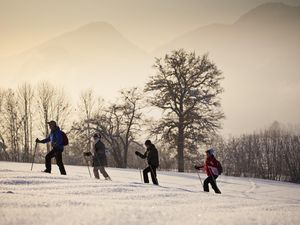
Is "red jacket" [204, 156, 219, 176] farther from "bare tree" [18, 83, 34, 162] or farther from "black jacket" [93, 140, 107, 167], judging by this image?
"bare tree" [18, 83, 34, 162]

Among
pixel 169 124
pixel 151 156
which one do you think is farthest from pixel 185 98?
pixel 151 156

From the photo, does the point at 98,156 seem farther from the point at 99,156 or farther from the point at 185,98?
the point at 185,98

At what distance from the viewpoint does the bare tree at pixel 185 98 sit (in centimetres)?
3538

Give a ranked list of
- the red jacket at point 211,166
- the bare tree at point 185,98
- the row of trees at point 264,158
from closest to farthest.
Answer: the red jacket at point 211,166, the bare tree at point 185,98, the row of trees at point 264,158

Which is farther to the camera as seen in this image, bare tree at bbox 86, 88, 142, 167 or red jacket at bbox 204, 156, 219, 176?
bare tree at bbox 86, 88, 142, 167

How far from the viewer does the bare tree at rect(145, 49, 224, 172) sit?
35.4 meters

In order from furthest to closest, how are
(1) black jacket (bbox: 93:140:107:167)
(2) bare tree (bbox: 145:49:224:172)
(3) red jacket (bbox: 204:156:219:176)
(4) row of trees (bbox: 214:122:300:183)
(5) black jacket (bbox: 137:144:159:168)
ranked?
1. (4) row of trees (bbox: 214:122:300:183)
2. (2) bare tree (bbox: 145:49:224:172)
3. (5) black jacket (bbox: 137:144:159:168)
4. (1) black jacket (bbox: 93:140:107:167)
5. (3) red jacket (bbox: 204:156:219:176)

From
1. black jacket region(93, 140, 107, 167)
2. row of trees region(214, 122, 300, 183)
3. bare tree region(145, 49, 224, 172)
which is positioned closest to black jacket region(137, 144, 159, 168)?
black jacket region(93, 140, 107, 167)

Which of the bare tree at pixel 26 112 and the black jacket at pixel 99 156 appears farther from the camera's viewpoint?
the bare tree at pixel 26 112

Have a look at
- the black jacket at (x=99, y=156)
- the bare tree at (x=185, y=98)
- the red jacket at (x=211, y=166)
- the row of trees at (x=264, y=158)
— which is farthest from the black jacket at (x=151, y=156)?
the row of trees at (x=264, y=158)

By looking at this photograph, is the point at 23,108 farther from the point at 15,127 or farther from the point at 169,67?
the point at 169,67

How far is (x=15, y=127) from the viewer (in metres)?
54.2

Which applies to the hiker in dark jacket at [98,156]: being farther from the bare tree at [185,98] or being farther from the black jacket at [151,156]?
the bare tree at [185,98]

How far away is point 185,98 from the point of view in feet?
119
